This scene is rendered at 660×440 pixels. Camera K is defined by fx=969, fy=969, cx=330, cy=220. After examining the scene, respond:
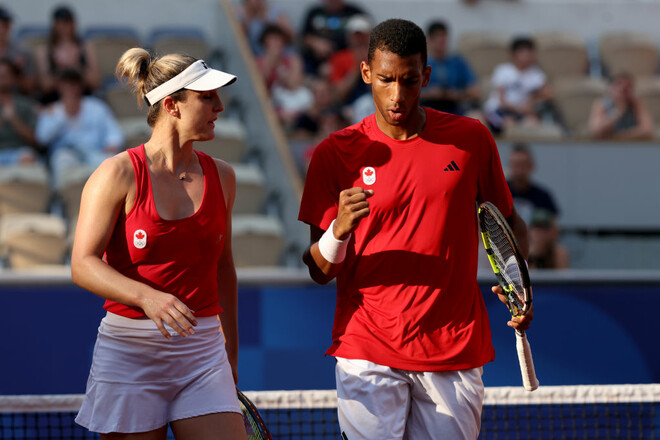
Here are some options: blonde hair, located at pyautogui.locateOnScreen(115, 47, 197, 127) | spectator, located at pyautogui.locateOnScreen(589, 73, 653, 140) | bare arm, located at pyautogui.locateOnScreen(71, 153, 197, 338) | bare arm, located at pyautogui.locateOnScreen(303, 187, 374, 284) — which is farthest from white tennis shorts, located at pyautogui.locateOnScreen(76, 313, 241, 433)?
spectator, located at pyautogui.locateOnScreen(589, 73, 653, 140)

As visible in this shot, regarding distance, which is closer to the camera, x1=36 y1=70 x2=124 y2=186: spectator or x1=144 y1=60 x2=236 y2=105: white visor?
x1=144 y1=60 x2=236 y2=105: white visor

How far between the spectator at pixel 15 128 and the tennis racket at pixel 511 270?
5.81 meters

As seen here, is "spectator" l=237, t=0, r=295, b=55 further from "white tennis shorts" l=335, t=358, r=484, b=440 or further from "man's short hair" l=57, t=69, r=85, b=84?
"white tennis shorts" l=335, t=358, r=484, b=440

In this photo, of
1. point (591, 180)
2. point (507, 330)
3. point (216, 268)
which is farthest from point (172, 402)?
point (591, 180)

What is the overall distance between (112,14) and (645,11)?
261 inches

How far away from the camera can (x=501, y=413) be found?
18.1ft

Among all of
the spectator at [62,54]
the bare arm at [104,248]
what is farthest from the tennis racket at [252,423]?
the spectator at [62,54]

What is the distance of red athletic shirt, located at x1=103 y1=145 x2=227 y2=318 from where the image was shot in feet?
10.9

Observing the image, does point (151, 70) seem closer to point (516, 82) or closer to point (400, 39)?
point (400, 39)

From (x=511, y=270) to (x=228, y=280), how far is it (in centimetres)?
107

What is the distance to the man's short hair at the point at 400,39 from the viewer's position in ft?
11.1

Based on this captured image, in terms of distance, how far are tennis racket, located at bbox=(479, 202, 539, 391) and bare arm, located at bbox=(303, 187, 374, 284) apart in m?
0.47

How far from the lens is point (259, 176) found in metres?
8.47

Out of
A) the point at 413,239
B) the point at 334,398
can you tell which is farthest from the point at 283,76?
the point at 413,239
